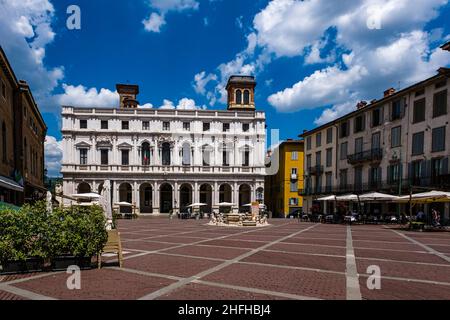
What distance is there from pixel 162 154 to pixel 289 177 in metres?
21.8

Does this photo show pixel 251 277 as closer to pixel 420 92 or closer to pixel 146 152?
pixel 420 92

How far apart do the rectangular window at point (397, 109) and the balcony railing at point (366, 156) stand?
12.7ft

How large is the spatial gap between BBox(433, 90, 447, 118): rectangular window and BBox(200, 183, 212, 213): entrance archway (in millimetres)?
32634

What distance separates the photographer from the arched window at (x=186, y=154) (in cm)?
4938

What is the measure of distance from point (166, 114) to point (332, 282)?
44816 millimetres

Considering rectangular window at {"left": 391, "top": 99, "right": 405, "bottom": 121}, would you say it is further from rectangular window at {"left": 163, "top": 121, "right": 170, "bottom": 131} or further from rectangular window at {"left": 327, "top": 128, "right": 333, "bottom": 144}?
rectangular window at {"left": 163, "top": 121, "right": 170, "bottom": 131}

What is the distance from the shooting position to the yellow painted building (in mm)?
53031

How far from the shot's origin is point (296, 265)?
30.8 ft

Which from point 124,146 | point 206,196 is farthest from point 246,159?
point 124,146

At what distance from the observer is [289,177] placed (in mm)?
53281

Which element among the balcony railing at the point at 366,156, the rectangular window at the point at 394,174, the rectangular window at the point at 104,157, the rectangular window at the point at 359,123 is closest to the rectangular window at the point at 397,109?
the balcony railing at the point at 366,156

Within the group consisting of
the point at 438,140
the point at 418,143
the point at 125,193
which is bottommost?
the point at 125,193

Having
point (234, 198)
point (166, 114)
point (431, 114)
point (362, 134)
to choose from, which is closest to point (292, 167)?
point (234, 198)

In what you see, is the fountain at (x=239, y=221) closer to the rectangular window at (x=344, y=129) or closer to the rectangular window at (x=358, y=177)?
the rectangular window at (x=358, y=177)
